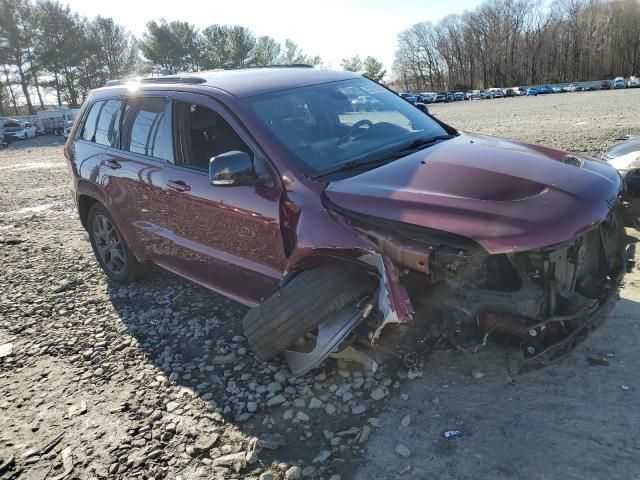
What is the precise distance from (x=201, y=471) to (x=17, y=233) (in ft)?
21.4

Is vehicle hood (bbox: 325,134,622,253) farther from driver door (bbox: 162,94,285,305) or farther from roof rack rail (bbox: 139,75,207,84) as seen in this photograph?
roof rack rail (bbox: 139,75,207,84)

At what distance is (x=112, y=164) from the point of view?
4.72m

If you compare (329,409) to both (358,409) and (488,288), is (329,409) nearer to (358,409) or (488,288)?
(358,409)

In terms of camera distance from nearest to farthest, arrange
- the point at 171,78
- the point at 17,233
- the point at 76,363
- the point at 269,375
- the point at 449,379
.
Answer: the point at 449,379 → the point at 269,375 → the point at 76,363 → the point at 171,78 → the point at 17,233

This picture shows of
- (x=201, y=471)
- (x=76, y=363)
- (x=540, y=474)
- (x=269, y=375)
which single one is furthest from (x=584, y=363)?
(x=76, y=363)

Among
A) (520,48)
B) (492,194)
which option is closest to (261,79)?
(492,194)

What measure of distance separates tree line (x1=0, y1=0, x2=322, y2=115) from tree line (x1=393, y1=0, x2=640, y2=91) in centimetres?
4023

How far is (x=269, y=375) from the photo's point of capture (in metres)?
3.48

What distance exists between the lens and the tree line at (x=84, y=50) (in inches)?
1907

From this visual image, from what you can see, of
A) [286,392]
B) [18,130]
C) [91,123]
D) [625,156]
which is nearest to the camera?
[286,392]

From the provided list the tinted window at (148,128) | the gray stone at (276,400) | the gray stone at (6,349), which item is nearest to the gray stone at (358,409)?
the gray stone at (276,400)

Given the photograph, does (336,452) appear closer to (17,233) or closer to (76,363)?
(76,363)

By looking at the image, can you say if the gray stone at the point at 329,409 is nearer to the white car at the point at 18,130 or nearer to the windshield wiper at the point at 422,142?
the windshield wiper at the point at 422,142

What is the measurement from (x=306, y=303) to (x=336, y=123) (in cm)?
142
